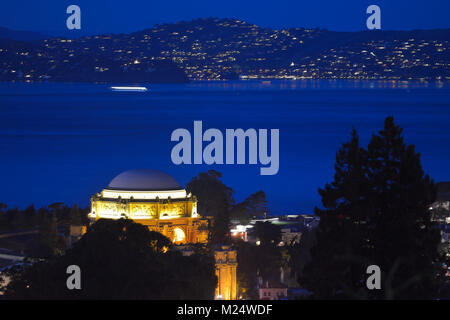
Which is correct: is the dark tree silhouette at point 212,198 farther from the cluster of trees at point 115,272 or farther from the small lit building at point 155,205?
the cluster of trees at point 115,272

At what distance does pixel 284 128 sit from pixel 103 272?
109 meters

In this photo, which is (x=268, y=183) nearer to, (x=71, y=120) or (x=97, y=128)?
(x=97, y=128)

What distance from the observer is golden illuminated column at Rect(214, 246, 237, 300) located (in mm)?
28500

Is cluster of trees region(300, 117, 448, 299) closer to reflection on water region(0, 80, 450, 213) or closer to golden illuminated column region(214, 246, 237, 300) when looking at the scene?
golden illuminated column region(214, 246, 237, 300)

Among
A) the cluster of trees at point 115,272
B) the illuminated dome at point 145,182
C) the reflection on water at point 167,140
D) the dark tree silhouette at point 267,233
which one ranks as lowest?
the cluster of trees at point 115,272

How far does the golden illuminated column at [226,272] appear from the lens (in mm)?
28500

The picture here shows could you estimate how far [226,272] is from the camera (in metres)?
28.7

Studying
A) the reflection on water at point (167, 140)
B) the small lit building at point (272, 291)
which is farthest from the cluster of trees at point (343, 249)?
the reflection on water at point (167, 140)

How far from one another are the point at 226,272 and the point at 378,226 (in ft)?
31.9

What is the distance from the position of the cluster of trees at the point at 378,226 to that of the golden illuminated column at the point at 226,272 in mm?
8272

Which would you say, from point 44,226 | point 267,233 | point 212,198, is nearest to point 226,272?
point 267,233

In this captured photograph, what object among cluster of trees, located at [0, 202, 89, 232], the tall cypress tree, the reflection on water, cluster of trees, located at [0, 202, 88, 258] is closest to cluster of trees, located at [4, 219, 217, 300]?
the tall cypress tree

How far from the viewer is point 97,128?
132 m

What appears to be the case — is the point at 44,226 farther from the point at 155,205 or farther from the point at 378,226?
the point at 378,226
